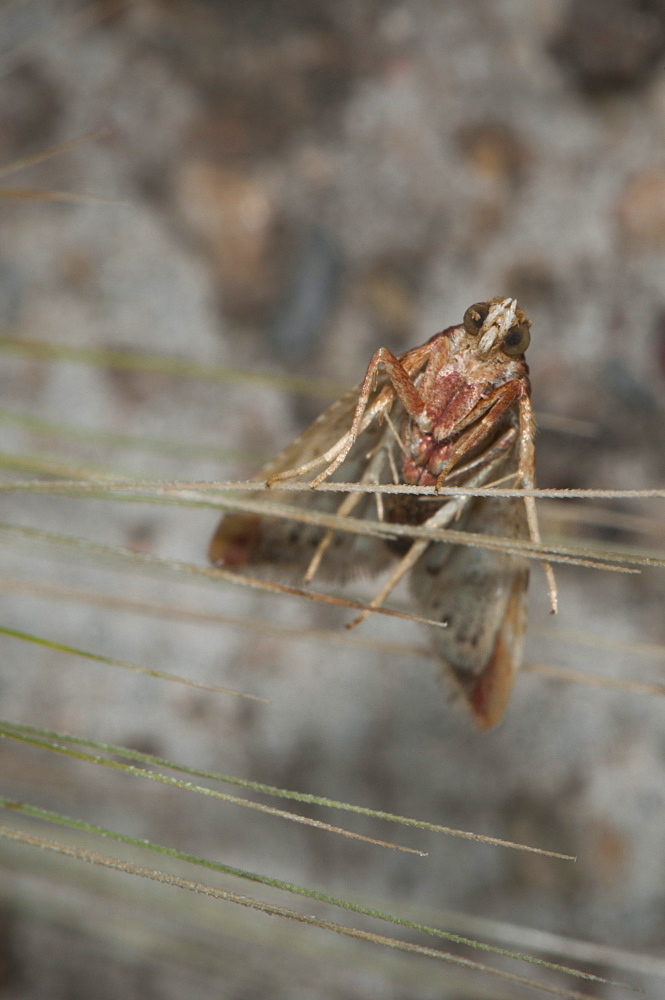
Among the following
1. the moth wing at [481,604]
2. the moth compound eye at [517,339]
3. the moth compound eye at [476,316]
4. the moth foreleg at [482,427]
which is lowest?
the moth wing at [481,604]

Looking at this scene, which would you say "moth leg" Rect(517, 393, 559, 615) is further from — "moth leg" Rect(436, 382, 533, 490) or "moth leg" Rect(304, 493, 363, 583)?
"moth leg" Rect(304, 493, 363, 583)

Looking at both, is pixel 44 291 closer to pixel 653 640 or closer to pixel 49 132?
pixel 49 132

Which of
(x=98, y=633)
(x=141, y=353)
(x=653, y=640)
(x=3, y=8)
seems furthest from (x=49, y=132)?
(x=653, y=640)

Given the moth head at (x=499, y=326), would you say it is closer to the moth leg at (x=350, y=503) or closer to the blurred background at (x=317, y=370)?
the moth leg at (x=350, y=503)

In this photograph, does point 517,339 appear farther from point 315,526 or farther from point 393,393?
point 315,526

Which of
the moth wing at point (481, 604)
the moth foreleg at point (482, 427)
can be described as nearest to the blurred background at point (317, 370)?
the moth wing at point (481, 604)

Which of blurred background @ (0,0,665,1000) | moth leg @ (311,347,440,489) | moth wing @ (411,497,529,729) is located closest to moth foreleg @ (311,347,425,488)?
moth leg @ (311,347,440,489)
